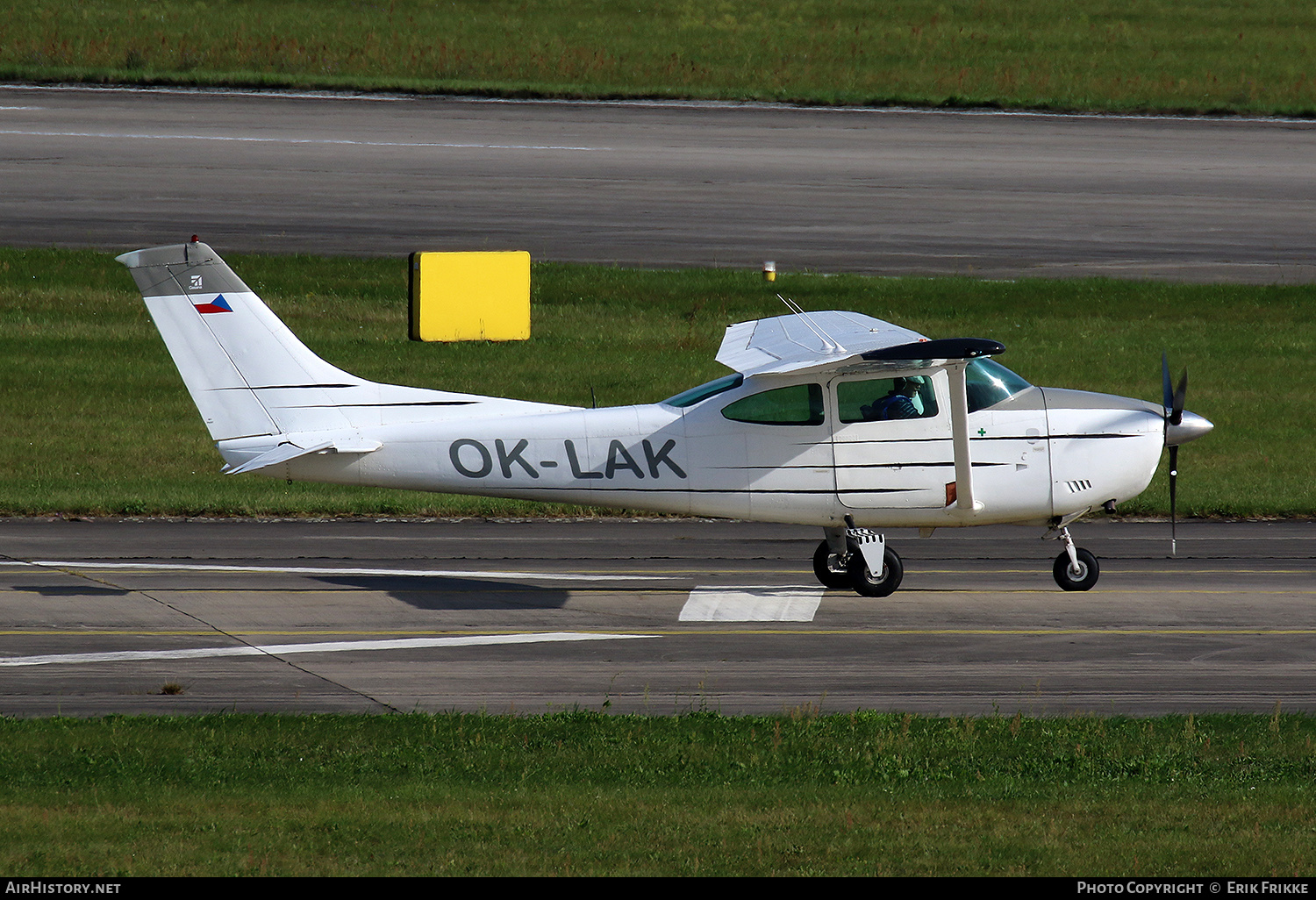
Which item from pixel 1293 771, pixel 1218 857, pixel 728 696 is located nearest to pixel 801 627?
pixel 728 696

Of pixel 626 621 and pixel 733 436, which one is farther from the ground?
pixel 733 436

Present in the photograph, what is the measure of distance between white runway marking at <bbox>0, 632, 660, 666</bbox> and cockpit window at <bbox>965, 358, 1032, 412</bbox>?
413cm

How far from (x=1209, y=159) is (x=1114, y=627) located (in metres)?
28.0

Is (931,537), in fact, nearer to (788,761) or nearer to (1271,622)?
(1271,622)

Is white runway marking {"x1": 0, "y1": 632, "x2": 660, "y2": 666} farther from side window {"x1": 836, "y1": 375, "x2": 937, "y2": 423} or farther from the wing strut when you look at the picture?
the wing strut

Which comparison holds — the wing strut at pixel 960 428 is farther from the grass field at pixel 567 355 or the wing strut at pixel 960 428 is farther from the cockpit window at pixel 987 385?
the grass field at pixel 567 355

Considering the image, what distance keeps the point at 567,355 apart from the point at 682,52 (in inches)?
1002

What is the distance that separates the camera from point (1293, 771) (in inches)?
411

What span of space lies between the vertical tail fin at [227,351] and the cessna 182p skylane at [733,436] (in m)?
0.02

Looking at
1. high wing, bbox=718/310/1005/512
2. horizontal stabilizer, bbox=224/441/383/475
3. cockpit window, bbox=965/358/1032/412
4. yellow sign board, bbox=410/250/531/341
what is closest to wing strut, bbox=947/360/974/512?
high wing, bbox=718/310/1005/512

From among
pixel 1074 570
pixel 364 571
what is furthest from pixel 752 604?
pixel 364 571

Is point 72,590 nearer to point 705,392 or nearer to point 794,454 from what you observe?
point 705,392

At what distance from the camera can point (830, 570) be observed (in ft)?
53.8

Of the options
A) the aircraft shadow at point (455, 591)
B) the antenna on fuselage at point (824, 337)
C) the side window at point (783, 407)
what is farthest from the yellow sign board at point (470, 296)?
the side window at point (783, 407)
